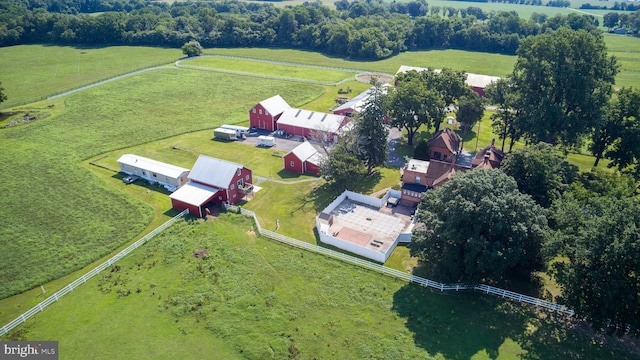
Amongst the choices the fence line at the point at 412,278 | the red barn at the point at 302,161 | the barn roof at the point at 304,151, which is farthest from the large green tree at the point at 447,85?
the fence line at the point at 412,278

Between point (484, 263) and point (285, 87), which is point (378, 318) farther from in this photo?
point (285, 87)

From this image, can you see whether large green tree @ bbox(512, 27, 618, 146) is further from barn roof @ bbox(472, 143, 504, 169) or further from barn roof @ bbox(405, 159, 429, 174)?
barn roof @ bbox(405, 159, 429, 174)

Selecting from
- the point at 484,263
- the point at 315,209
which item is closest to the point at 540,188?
the point at 484,263

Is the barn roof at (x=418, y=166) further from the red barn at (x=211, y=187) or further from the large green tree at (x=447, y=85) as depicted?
the red barn at (x=211, y=187)

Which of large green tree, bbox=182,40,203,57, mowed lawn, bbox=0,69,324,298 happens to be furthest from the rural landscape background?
large green tree, bbox=182,40,203,57

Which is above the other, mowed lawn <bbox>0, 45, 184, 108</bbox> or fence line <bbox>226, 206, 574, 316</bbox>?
mowed lawn <bbox>0, 45, 184, 108</bbox>
